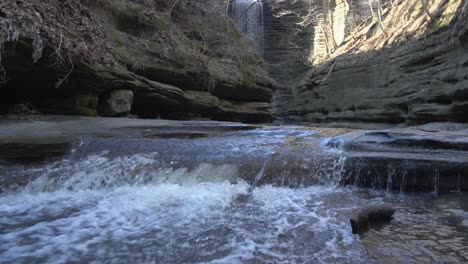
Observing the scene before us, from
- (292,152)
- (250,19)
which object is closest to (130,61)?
(292,152)

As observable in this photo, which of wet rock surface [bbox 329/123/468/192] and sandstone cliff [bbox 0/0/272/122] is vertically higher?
sandstone cliff [bbox 0/0/272/122]

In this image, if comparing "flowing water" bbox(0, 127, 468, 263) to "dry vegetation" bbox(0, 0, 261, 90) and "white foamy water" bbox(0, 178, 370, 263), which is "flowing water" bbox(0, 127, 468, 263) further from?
"dry vegetation" bbox(0, 0, 261, 90)

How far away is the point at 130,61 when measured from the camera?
10.1 metres

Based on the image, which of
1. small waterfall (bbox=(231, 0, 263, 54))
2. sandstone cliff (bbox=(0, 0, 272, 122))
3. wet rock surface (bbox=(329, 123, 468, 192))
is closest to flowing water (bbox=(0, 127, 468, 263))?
wet rock surface (bbox=(329, 123, 468, 192))

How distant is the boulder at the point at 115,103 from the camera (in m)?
9.80

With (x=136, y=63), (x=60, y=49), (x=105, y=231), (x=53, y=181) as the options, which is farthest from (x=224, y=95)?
(x=105, y=231)

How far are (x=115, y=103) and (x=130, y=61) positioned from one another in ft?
4.00

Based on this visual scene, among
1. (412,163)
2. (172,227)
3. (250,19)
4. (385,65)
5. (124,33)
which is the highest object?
(250,19)

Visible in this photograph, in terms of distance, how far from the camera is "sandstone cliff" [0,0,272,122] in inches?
295

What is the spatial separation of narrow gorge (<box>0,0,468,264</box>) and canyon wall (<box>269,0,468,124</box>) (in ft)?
0.28

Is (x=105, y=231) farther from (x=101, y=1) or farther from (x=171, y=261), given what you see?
(x=101, y=1)

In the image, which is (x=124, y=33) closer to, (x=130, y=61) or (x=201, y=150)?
(x=130, y=61)

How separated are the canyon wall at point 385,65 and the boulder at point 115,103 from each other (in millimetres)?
8743

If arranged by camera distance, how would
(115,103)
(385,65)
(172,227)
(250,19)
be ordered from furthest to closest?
(250,19)
(385,65)
(115,103)
(172,227)
